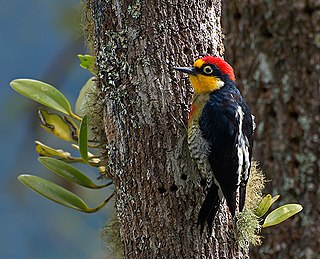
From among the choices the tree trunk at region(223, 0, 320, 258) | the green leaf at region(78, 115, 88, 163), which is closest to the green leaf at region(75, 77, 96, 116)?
the green leaf at region(78, 115, 88, 163)

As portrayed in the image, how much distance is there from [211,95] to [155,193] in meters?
0.37

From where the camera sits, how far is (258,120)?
371 cm

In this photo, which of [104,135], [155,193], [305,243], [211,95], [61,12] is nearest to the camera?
[155,193]

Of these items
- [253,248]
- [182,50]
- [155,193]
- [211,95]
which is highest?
[182,50]

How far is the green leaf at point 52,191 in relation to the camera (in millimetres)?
2287

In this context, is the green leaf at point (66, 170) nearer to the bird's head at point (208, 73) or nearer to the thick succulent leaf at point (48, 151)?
the thick succulent leaf at point (48, 151)

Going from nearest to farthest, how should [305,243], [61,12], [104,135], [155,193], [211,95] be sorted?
[155,193] → [211,95] → [104,135] → [305,243] → [61,12]

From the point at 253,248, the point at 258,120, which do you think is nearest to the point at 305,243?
the point at 253,248

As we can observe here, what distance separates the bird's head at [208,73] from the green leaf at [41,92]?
19.9 inches

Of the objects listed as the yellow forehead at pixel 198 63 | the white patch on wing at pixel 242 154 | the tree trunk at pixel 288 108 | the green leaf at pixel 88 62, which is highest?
the green leaf at pixel 88 62

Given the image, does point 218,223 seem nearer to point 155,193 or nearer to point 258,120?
point 155,193

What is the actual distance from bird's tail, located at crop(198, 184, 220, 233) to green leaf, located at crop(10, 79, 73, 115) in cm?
65

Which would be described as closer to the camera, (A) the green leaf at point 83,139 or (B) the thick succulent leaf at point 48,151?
(A) the green leaf at point 83,139

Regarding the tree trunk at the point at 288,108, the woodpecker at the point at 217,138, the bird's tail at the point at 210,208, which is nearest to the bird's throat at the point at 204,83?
the woodpecker at the point at 217,138
